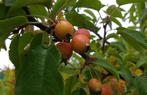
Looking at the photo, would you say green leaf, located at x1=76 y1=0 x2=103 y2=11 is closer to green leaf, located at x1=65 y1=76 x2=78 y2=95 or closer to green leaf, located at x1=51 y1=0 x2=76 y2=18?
green leaf, located at x1=51 y1=0 x2=76 y2=18

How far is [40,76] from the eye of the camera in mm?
973

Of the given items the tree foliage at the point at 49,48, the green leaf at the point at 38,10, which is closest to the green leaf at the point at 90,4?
the tree foliage at the point at 49,48

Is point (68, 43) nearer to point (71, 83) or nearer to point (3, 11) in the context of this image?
point (3, 11)

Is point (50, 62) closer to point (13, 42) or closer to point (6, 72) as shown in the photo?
point (13, 42)

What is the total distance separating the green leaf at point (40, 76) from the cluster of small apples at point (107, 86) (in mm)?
156

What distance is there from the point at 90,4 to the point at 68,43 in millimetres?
288

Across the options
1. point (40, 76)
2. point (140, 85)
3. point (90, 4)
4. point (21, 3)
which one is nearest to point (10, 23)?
point (21, 3)

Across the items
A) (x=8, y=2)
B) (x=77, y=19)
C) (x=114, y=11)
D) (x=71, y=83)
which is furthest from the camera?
(x=114, y=11)

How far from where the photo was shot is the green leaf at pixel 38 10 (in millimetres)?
1136

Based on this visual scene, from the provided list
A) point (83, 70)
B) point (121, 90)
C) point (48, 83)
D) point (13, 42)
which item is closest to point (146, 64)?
point (121, 90)

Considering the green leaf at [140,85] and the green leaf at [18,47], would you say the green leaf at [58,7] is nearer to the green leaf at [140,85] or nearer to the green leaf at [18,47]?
the green leaf at [18,47]

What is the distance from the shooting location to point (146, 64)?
1.63 metres

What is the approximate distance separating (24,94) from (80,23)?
36cm

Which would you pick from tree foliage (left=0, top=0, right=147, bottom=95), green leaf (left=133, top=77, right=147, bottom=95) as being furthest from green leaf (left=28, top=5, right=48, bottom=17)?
green leaf (left=133, top=77, right=147, bottom=95)
